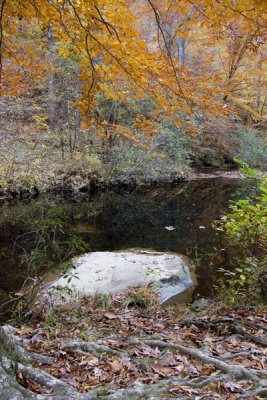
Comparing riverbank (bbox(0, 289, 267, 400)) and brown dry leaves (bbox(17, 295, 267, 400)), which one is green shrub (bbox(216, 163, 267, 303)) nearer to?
riverbank (bbox(0, 289, 267, 400))

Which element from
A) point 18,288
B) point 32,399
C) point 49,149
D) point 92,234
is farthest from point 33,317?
point 49,149

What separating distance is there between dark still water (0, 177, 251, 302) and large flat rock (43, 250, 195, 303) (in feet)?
1.45

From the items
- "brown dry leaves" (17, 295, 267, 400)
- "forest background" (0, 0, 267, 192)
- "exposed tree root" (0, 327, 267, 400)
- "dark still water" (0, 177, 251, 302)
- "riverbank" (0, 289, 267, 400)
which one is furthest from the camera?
"dark still water" (0, 177, 251, 302)

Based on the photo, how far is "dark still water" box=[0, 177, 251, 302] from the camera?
7.45m

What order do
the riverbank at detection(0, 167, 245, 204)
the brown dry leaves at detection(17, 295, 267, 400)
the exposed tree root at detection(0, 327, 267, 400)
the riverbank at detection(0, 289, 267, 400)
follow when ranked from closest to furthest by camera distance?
1. the exposed tree root at detection(0, 327, 267, 400)
2. the riverbank at detection(0, 289, 267, 400)
3. the brown dry leaves at detection(17, 295, 267, 400)
4. the riverbank at detection(0, 167, 245, 204)

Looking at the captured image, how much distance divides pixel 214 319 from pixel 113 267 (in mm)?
3074

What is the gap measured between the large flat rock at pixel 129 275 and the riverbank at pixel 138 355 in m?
0.95

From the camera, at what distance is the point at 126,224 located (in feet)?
39.2

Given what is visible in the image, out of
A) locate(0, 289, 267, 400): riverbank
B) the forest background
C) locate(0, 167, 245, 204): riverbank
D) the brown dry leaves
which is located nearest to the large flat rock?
locate(0, 289, 267, 400): riverbank

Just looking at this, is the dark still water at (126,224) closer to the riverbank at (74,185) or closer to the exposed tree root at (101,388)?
the riverbank at (74,185)

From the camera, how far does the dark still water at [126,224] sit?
745 centimetres

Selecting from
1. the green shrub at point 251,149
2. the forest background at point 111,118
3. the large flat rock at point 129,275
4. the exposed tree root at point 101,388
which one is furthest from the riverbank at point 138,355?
the green shrub at point 251,149

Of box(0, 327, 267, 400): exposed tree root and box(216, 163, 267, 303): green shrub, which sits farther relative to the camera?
box(216, 163, 267, 303): green shrub

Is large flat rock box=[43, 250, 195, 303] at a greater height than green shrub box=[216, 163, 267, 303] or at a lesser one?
lesser
